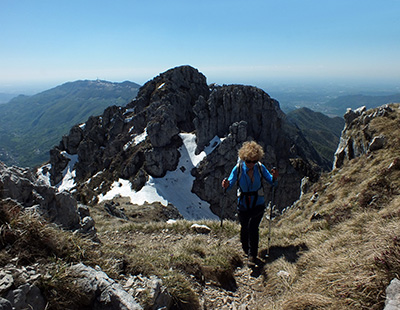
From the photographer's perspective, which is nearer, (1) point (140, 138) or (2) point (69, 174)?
(1) point (140, 138)

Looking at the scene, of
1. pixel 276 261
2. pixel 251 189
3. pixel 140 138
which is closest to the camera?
pixel 276 261

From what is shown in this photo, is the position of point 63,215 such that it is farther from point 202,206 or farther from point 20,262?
point 202,206

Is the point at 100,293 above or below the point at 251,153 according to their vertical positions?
below

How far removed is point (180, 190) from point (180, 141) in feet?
56.9

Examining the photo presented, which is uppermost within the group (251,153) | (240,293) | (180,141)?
(251,153)

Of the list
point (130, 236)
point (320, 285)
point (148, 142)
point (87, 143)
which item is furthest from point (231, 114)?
point (320, 285)

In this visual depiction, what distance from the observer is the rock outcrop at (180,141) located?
6481 cm

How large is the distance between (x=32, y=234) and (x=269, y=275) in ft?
17.3

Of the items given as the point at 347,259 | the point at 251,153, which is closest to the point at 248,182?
the point at 251,153

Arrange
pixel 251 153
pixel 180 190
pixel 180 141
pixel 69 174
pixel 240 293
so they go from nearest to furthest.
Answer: pixel 240 293, pixel 251 153, pixel 180 190, pixel 180 141, pixel 69 174

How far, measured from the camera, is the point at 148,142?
72.2m

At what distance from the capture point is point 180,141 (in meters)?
72.9

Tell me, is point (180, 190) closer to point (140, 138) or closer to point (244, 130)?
point (244, 130)

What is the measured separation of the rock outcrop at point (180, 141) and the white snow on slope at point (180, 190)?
6.16ft
